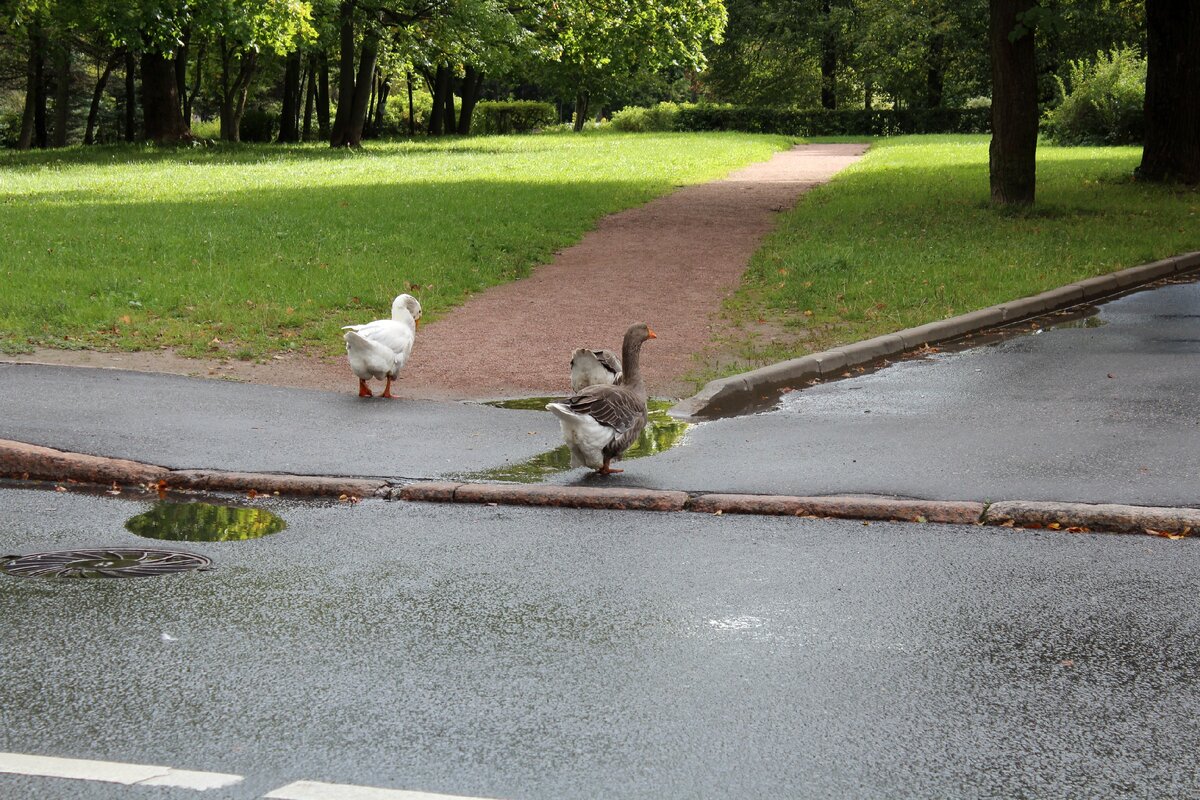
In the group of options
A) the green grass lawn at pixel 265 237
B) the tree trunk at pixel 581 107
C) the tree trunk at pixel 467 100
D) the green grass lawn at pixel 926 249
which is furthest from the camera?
the tree trunk at pixel 581 107

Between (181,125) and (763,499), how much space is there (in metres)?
38.0

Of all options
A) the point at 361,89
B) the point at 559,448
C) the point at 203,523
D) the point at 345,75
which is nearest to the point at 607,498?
the point at 559,448

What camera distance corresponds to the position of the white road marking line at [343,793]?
3811 mm

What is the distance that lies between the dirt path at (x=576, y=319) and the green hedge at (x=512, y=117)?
46.6m

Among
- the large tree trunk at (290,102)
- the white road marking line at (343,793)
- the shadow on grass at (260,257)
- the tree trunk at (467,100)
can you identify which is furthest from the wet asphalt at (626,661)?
the tree trunk at (467,100)

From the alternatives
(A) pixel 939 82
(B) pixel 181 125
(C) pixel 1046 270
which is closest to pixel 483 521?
(C) pixel 1046 270

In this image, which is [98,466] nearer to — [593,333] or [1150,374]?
[593,333]

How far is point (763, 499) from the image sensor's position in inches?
283

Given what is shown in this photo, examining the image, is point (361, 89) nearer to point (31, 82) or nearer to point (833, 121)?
point (31, 82)

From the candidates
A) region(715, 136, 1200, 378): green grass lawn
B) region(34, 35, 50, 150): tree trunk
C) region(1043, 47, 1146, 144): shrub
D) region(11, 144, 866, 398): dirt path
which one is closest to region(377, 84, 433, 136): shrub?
region(34, 35, 50, 150): tree trunk

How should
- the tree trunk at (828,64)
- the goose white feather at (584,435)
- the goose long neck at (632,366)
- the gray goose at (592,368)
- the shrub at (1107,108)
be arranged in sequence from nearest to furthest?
1. the goose white feather at (584,435)
2. the goose long neck at (632,366)
3. the gray goose at (592,368)
4. the shrub at (1107,108)
5. the tree trunk at (828,64)

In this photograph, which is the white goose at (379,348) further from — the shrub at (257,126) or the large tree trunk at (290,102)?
the shrub at (257,126)

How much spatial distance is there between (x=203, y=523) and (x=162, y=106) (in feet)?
120

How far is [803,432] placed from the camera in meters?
8.94
